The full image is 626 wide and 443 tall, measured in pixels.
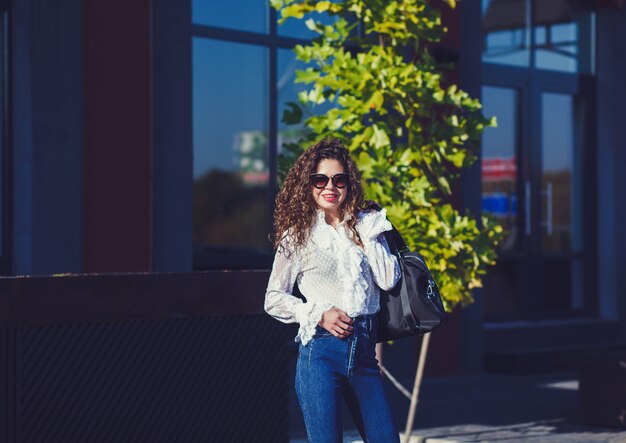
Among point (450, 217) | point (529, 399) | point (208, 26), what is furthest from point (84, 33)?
point (529, 399)

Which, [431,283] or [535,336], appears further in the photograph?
[535,336]

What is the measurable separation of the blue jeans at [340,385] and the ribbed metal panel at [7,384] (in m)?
1.18

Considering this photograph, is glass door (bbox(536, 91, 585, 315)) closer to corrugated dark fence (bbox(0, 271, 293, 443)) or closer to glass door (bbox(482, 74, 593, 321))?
glass door (bbox(482, 74, 593, 321))

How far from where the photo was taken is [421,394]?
10.8 metres

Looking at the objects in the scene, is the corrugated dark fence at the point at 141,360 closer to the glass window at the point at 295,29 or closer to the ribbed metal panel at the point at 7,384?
the ribbed metal panel at the point at 7,384

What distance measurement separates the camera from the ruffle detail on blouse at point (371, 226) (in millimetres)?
4406

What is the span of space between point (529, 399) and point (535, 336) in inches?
119

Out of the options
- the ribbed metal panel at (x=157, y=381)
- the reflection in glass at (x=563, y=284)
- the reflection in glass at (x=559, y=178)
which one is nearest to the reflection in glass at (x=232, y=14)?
the reflection in glass at (x=559, y=178)

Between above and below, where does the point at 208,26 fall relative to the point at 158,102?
above

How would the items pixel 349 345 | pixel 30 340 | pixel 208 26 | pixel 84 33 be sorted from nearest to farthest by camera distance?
pixel 349 345
pixel 30 340
pixel 84 33
pixel 208 26

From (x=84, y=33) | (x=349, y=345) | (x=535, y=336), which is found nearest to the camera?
(x=349, y=345)

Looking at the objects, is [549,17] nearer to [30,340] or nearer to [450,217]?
[450,217]

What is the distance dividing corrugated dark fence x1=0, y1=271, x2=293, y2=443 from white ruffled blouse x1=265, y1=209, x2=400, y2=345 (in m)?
0.86

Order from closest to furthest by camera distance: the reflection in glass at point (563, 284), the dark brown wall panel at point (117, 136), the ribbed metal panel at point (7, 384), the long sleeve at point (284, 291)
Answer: the long sleeve at point (284, 291)
the ribbed metal panel at point (7, 384)
the dark brown wall panel at point (117, 136)
the reflection in glass at point (563, 284)
